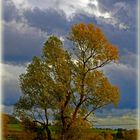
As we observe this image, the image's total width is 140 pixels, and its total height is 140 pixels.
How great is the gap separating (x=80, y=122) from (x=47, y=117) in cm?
117

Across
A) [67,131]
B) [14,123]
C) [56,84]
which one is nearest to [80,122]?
[67,131]

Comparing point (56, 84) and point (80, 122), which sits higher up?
point (56, 84)

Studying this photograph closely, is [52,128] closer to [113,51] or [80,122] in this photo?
[80,122]

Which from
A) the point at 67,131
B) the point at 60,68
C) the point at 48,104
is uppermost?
the point at 60,68

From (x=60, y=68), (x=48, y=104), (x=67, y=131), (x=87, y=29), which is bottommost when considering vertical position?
(x=67, y=131)

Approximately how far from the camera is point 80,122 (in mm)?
14414

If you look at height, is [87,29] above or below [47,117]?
above

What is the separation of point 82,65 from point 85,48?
61cm

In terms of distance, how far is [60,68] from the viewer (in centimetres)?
1467

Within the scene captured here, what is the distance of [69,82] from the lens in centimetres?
1459

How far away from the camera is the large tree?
47.7ft

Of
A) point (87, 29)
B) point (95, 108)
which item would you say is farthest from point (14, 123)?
point (87, 29)

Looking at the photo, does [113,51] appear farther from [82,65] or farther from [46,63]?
[46,63]

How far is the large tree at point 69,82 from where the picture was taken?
14531 mm
